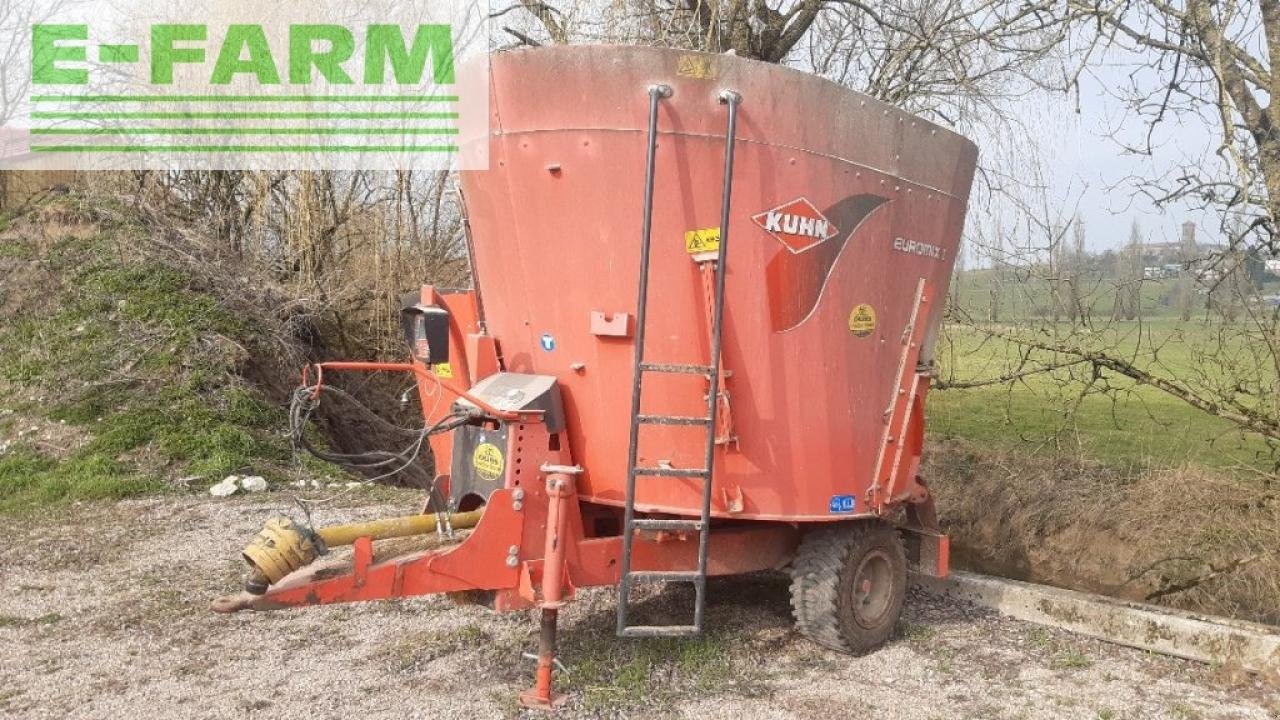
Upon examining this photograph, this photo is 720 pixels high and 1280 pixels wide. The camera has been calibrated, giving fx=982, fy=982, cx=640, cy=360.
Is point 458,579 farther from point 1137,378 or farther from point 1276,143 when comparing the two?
point 1276,143

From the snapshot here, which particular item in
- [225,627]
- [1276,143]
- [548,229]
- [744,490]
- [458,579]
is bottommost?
[225,627]

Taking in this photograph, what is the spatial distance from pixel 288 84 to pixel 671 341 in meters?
9.57

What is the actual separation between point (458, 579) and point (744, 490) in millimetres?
1334

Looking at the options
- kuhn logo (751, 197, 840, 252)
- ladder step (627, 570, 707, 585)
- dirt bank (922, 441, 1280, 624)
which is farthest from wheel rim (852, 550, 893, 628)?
dirt bank (922, 441, 1280, 624)

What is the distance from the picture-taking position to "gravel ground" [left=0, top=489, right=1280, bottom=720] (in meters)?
4.28

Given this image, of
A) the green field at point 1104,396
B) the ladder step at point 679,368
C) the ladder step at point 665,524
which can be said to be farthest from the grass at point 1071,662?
the green field at point 1104,396

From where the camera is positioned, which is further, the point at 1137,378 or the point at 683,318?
the point at 1137,378

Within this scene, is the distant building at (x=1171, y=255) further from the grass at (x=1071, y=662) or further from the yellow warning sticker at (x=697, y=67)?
the yellow warning sticker at (x=697, y=67)

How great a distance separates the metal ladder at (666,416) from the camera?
4152 mm

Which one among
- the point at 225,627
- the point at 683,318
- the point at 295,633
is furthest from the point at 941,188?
the point at 225,627

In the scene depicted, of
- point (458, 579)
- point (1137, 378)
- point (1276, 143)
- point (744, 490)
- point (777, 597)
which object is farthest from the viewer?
point (1137, 378)

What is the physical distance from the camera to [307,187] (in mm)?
12203

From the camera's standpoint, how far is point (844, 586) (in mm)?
4816

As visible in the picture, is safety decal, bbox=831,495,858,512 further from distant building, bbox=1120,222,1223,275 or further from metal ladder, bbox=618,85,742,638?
distant building, bbox=1120,222,1223,275
